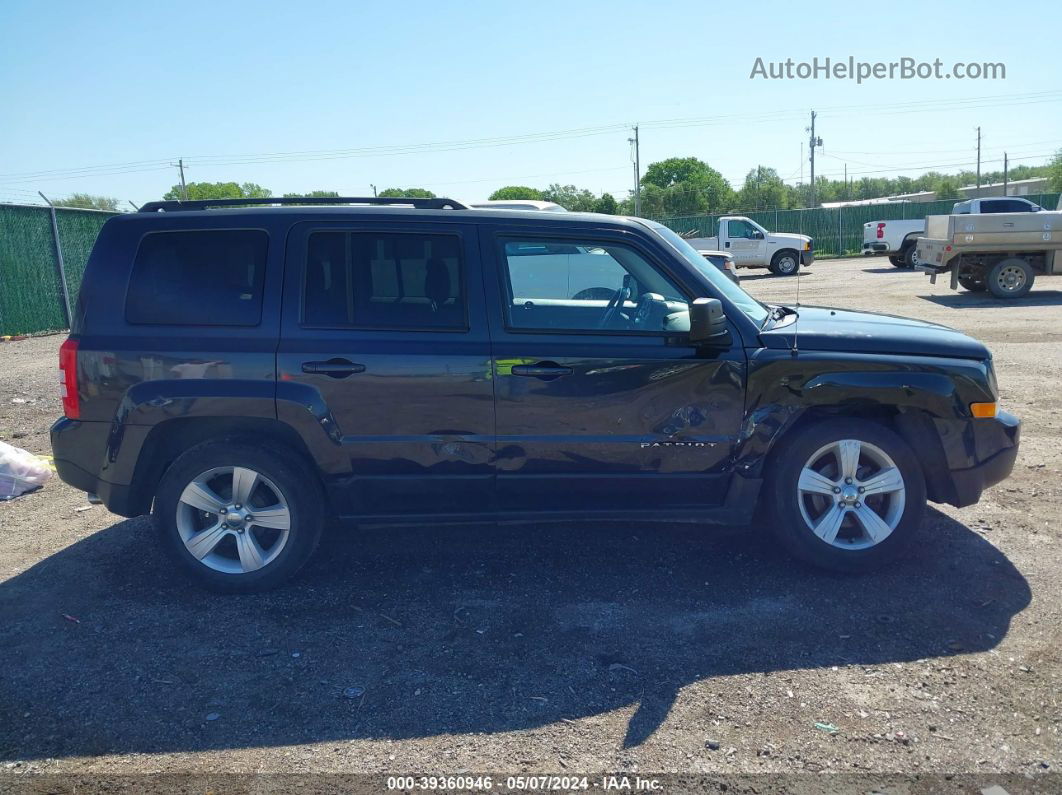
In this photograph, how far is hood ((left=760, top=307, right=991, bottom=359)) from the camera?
4.49 metres

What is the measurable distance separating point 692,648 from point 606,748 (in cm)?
86

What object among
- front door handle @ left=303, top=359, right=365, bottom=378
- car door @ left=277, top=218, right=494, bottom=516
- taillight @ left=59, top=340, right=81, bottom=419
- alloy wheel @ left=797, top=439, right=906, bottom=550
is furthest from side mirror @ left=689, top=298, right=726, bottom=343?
taillight @ left=59, top=340, right=81, bottom=419

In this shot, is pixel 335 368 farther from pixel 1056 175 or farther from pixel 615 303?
pixel 1056 175

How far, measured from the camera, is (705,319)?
13.9 ft

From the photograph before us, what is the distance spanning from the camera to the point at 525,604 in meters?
4.36

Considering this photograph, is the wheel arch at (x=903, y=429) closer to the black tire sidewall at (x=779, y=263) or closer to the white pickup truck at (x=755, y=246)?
the white pickup truck at (x=755, y=246)

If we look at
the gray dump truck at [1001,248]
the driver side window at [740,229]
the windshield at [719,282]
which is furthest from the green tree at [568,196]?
the windshield at [719,282]

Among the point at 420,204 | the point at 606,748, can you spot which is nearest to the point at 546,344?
the point at 420,204

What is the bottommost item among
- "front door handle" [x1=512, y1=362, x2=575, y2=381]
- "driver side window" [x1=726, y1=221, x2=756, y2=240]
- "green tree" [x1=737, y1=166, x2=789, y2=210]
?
"front door handle" [x1=512, y1=362, x2=575, y2=381]

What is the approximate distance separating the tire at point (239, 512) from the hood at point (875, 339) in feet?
8.56

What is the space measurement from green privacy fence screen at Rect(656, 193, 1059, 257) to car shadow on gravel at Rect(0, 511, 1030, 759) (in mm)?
36752

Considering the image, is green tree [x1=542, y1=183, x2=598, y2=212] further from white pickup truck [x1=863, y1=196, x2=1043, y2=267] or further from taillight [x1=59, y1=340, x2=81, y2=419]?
taillight [x1=59, y1=340, x2=81, y2=419]

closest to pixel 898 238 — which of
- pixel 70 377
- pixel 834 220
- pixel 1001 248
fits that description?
pixel 1001 248

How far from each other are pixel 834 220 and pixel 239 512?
40369mm
